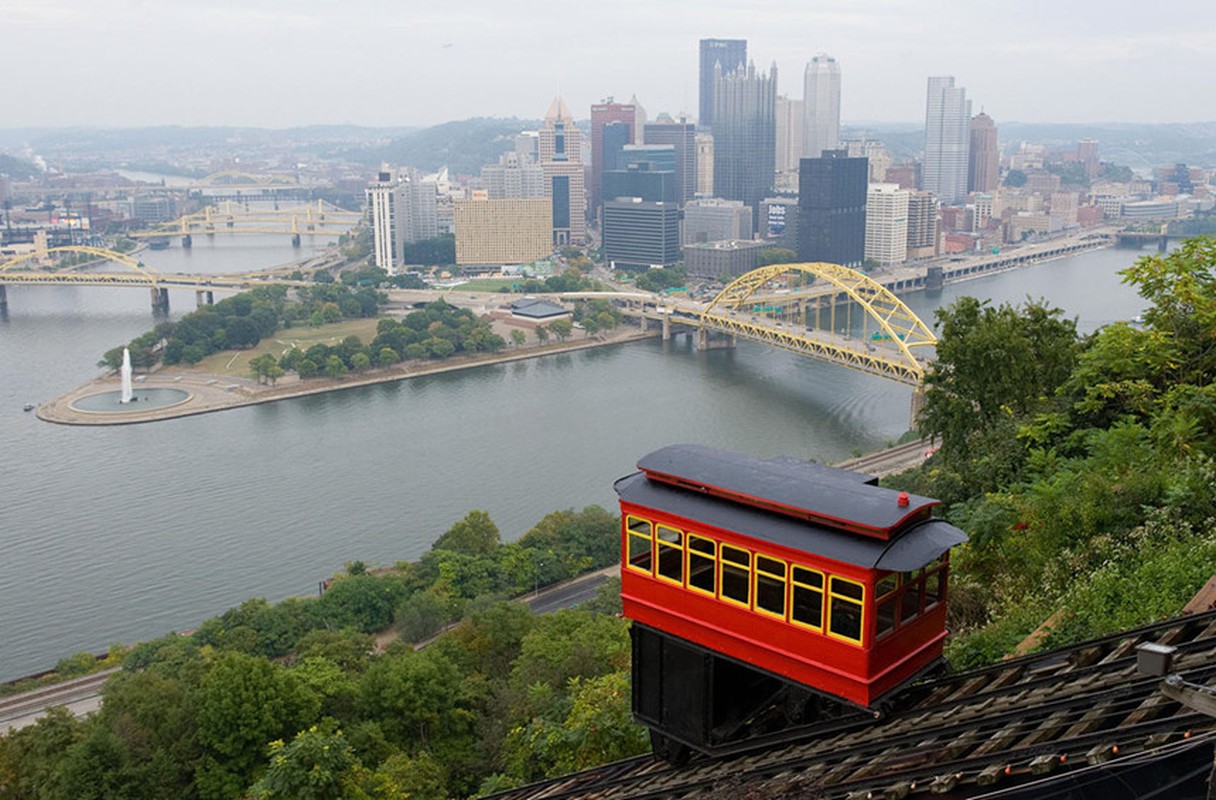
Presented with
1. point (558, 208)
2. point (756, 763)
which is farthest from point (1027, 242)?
point (756, 763)

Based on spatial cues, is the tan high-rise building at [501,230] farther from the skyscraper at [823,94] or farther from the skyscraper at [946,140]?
the skyscraper at [823,94]

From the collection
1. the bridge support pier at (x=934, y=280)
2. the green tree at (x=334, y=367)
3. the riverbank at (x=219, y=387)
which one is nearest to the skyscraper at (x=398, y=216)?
the riverbank at (x=219, y=387)

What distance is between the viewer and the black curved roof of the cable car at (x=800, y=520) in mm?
3695

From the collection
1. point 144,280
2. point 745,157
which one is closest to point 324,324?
point 144,280

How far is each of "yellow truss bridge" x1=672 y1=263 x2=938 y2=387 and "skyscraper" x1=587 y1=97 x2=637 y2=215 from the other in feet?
104

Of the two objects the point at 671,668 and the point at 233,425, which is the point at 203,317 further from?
the point at 671,668

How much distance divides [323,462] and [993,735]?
19.2 metres

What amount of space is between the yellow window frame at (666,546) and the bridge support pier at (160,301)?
40.8 m

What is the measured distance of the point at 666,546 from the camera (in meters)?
4.39

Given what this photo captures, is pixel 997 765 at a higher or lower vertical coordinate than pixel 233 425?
higher

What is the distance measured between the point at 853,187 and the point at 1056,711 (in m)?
51.5

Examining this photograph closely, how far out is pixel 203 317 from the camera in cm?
3372

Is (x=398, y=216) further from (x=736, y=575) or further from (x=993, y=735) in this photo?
(x=993, y=735)

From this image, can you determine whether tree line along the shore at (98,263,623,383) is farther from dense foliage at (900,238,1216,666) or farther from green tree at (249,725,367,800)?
green tree at (249,725,367,800)
